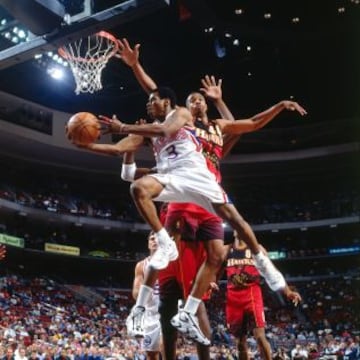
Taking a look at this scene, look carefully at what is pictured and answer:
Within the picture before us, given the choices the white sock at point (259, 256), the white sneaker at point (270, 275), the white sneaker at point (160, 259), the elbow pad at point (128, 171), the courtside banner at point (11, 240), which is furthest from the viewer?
the courtside banner at point (11, 240)

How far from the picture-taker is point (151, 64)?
2323 cm

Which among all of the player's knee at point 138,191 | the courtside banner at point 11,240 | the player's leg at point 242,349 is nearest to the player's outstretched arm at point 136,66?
the player's knee at point 138,191

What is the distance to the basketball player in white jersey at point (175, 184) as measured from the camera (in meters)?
4.52

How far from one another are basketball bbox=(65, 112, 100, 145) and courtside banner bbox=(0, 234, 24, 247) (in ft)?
67.9

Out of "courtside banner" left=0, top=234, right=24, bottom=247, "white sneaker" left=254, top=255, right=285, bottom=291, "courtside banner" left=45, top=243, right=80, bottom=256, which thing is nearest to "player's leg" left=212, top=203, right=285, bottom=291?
"white sneaker" left=254, top=255, right=285, bottom=291

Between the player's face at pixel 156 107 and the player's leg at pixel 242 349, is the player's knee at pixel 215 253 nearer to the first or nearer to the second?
the player's face at pixel 156 107

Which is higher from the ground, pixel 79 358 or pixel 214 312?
pixel 214 312

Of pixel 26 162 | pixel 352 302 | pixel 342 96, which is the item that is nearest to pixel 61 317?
pixel 26 162

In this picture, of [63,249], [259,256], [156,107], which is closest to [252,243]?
[259,256]

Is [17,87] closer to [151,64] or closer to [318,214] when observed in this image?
[151,64]

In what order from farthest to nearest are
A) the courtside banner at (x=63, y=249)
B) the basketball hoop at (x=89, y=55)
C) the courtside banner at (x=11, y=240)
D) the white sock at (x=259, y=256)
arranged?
the courtside banner at (x=63, y=249), the courtside banner at (x=11, y=240), the basketball hoop at (x=89, y=55), the white sock at (x=259, y=256)

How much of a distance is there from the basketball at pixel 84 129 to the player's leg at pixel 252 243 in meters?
1.17

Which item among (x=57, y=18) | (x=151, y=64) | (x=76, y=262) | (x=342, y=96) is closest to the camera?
(x=57, y=18)

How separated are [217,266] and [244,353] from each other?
239 cm
